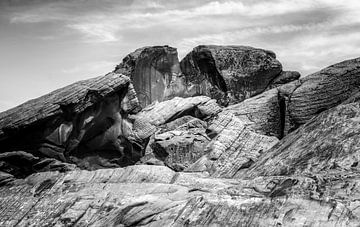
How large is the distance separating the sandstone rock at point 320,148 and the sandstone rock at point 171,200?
12.9ft

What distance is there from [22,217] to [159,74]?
28.9 m

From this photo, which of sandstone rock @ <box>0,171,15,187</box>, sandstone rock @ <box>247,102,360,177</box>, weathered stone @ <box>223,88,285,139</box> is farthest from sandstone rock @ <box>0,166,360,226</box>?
weathered stone @ <box>223,88,285,139</box>

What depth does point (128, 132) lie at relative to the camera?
53656mm

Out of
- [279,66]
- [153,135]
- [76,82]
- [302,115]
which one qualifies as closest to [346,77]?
[302,115]

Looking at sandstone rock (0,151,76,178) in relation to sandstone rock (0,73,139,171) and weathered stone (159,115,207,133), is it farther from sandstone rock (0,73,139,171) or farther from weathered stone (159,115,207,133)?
weathered stone (159,115,207,133)

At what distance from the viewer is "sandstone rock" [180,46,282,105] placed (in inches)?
2357

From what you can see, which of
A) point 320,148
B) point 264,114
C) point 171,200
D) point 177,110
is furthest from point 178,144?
point 171,200

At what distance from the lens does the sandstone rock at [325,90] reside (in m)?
48.6

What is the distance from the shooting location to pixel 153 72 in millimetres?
60594

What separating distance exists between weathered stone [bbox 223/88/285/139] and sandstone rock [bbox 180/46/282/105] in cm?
553

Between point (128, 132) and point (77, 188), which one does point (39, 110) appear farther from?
point (77, 188)

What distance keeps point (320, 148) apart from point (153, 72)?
27.6m

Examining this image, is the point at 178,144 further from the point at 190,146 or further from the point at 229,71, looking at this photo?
the point at 229,71

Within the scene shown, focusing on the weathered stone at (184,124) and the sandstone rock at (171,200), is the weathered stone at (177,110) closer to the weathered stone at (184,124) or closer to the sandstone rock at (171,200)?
the weathered stone at (184,124)
